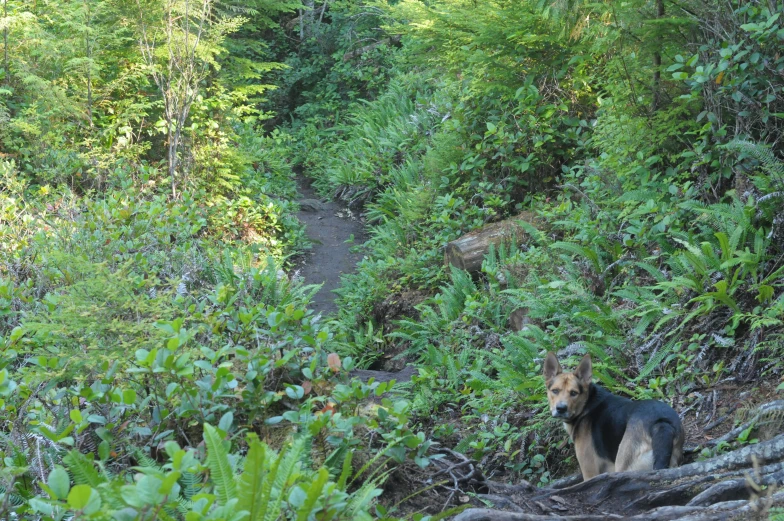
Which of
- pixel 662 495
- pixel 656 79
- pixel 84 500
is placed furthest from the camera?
pixel 656 79

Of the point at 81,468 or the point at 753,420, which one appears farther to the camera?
the point at 753,420

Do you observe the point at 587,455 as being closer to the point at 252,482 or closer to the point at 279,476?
the point at 279,476

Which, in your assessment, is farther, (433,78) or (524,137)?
(433,78)

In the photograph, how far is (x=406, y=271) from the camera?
11.1 m

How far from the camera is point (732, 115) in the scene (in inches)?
275

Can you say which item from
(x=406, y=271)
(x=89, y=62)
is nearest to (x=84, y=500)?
(x=406, y=271)

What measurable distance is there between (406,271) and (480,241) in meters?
1.46

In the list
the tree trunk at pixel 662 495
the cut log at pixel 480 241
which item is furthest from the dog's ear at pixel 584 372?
the cut log at pixel 480 241

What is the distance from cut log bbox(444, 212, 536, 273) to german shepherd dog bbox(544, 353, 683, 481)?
4515 millimetres

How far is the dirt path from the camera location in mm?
12477

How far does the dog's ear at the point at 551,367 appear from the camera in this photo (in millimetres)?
5449

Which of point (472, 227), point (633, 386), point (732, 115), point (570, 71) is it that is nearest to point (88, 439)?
point (633, 386)

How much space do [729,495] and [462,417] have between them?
3381 mm

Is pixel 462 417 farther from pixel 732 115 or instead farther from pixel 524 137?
pixel 524 137
